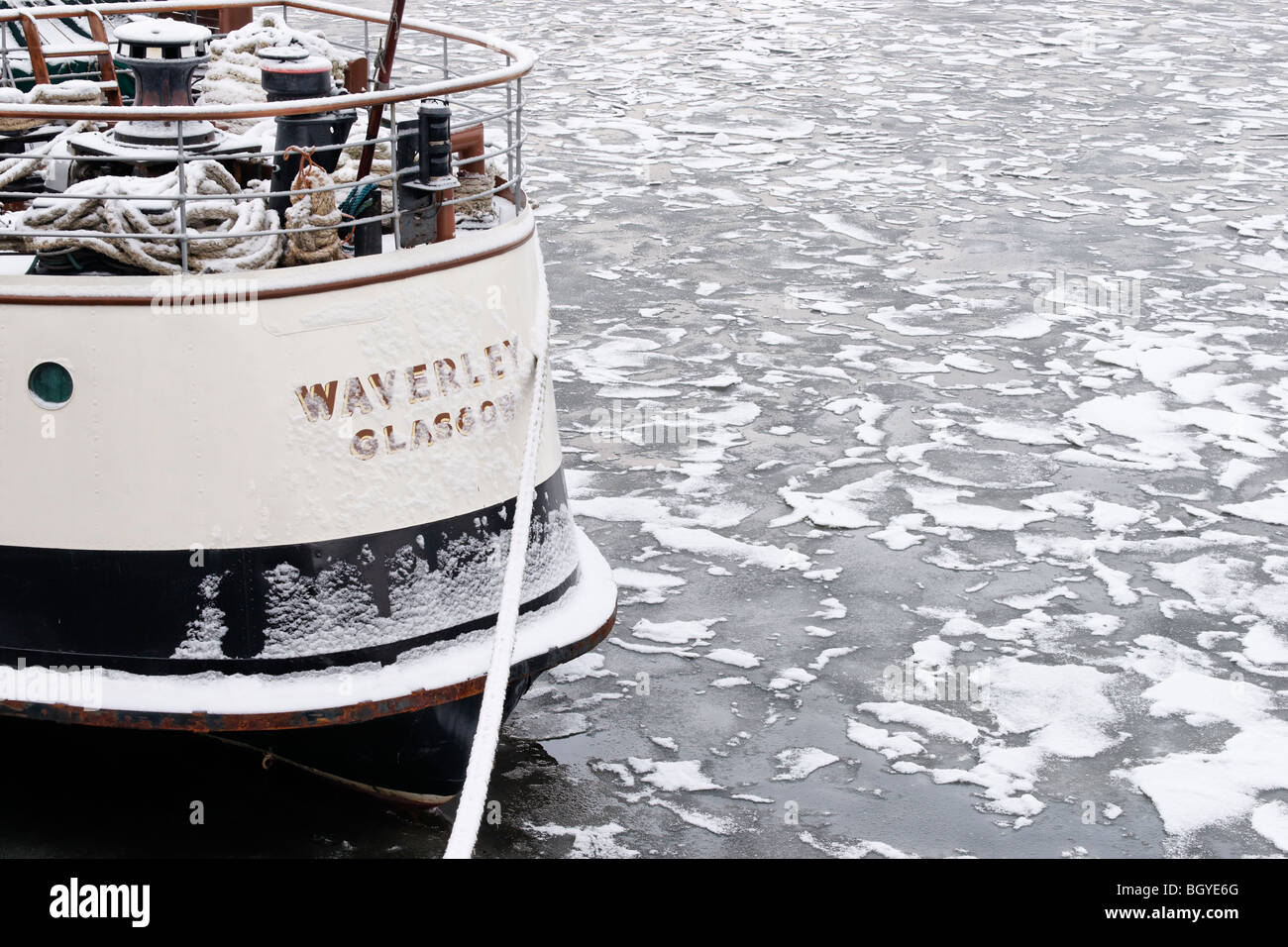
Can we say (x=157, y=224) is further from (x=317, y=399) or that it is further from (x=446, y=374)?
(x=446, y=374)

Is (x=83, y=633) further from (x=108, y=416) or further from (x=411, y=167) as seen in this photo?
(x=411, y=167)

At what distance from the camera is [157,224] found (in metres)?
4.87

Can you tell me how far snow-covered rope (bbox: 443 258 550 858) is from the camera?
154 inches

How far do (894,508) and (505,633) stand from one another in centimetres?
349

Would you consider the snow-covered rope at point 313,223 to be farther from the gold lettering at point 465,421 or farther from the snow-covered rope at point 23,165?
the snow-covered rope at point 23,165

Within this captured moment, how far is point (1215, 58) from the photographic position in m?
18.2

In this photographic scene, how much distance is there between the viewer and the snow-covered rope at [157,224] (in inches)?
187

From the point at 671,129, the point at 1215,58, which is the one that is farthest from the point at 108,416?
the point at 1215,58

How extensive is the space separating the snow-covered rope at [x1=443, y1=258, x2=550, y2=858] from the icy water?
96 centimetres

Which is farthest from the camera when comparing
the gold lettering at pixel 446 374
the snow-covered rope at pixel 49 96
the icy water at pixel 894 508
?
the snow-covered rope at pixel 49 96

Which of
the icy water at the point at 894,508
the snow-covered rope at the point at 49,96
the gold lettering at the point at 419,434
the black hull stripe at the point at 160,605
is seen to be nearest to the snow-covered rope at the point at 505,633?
the gold lettering at the point at 419,434

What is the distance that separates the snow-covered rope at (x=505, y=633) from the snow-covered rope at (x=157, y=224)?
3.25 ft

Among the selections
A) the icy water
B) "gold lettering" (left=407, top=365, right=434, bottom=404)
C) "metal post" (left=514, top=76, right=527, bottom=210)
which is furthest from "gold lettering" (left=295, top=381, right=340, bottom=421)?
the icy water

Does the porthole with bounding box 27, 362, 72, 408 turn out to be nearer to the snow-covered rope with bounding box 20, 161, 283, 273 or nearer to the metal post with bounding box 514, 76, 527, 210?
the snow-covered rope with bounding box 20, 161, 283, 273
